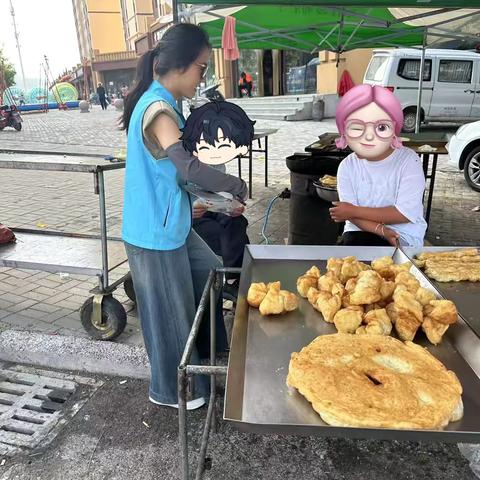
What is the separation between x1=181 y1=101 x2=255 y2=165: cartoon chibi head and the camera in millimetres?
1545

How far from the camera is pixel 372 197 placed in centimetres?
239

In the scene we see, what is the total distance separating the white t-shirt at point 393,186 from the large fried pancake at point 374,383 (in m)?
1.08

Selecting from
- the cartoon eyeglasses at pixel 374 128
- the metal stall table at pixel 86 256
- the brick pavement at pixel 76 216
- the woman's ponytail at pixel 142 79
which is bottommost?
the brick pavement at pixel 76 216

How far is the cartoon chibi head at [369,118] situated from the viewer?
1881mm

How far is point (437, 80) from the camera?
12.9 meters

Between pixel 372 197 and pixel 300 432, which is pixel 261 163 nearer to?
pixel 372 197

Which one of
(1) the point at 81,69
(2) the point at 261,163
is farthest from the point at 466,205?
(1) the point at 81,69

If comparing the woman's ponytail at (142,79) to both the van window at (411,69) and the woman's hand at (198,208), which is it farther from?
the van window at (411,69)

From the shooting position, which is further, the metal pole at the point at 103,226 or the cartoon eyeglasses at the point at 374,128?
the metal pole at the point at 103,226

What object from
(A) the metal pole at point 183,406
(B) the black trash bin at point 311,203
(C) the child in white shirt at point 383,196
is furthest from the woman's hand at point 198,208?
(B) the black trash bin at point 311,203

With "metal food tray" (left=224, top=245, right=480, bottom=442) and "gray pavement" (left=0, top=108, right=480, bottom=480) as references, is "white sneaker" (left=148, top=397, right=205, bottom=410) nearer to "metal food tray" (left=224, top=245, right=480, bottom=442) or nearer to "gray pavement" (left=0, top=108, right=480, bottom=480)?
"gray pavement" (left=0, top=108, right=480, bottom=480)

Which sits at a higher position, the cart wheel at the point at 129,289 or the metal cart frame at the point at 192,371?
the metal cart frame at the point at 192,371

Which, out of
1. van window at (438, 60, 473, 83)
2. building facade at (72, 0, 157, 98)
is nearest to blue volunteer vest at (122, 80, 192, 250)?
van window at (438, 60, 473, 83)

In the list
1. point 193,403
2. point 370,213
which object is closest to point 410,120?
point 370,213
